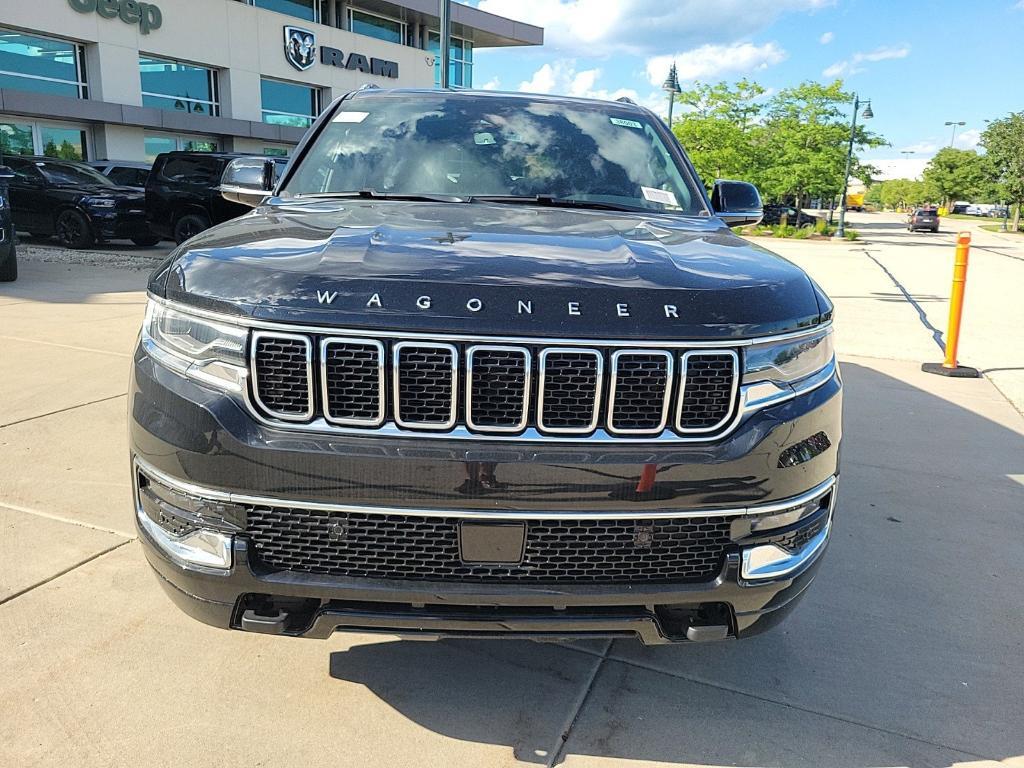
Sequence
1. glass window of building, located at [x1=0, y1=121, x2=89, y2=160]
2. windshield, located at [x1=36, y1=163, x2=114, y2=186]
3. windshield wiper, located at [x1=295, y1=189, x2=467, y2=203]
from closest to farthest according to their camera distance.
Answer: windshield wiper, located at [x1=295, y1=189, x2=467, y2=203] < windshield, located at [x1=36, y1=163, x2=114, y2=186] < glass window of building, located at [x1=0, y1=121, x2=89, y2=160]

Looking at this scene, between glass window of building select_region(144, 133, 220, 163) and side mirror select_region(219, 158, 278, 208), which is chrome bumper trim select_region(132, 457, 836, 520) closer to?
side mirror select_region(219, 158, 278, 208)

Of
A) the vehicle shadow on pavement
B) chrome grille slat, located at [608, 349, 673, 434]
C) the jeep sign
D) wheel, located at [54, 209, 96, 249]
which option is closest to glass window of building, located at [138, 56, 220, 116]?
the jeep sign

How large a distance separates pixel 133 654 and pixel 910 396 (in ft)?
19.8

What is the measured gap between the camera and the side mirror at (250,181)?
3.65m

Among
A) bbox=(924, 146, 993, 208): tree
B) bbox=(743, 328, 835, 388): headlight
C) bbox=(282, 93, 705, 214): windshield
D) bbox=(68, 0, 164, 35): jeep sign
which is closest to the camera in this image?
bbox=(743, 328, 835, 388): headlight

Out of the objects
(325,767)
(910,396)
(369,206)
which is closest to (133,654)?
(325,767)

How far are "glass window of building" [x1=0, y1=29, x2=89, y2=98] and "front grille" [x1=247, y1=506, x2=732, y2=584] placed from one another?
2544cm

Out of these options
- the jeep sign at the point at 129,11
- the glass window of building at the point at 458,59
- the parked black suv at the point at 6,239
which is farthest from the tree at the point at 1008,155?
the parked black suv at the point at 6,239

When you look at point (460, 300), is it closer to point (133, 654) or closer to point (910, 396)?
point (133, 654)

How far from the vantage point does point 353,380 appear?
1913mm

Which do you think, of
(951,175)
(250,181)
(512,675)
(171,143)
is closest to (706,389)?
(512,675)

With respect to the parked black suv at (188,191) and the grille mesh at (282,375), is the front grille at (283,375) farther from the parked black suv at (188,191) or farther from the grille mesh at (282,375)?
the parked black suv at (188,191)

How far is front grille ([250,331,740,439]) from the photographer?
190 centimetres

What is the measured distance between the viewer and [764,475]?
2023 millimetres
